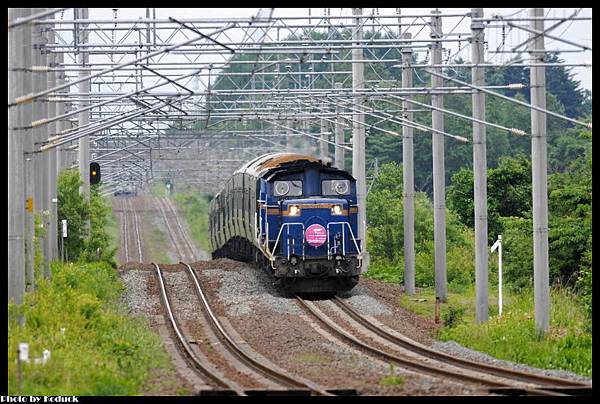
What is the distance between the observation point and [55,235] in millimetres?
31891

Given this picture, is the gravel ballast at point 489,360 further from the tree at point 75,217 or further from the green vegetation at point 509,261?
the tree at point 75,217

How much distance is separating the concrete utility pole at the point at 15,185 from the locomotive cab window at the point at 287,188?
10571 mm

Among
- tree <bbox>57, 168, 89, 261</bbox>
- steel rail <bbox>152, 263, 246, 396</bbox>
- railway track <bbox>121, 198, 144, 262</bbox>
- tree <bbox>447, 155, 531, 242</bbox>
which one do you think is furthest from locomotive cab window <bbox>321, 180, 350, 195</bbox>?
railway track <bbox>121, 198, 144, 262</bbox>

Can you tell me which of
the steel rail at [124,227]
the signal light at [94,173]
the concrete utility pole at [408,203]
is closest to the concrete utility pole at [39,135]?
the signal light at [94,173]

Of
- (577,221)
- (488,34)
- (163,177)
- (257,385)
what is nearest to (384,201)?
(577,221)

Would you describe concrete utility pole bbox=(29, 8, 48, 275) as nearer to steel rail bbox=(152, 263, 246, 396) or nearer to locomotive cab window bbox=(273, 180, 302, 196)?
steel rail bbox=(152, 263, 246, 396)

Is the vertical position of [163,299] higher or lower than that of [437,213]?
lower

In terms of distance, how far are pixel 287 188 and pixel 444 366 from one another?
11216 mm

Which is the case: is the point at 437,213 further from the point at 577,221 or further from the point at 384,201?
the point at 384,201

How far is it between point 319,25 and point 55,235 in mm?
9370

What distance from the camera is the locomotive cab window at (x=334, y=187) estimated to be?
2952 centimetres

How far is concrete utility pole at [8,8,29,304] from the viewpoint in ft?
62.0

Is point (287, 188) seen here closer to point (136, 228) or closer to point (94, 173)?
point (94, 173)

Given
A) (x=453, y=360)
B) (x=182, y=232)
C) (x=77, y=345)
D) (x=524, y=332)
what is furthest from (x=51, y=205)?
(x=182, y=232)
